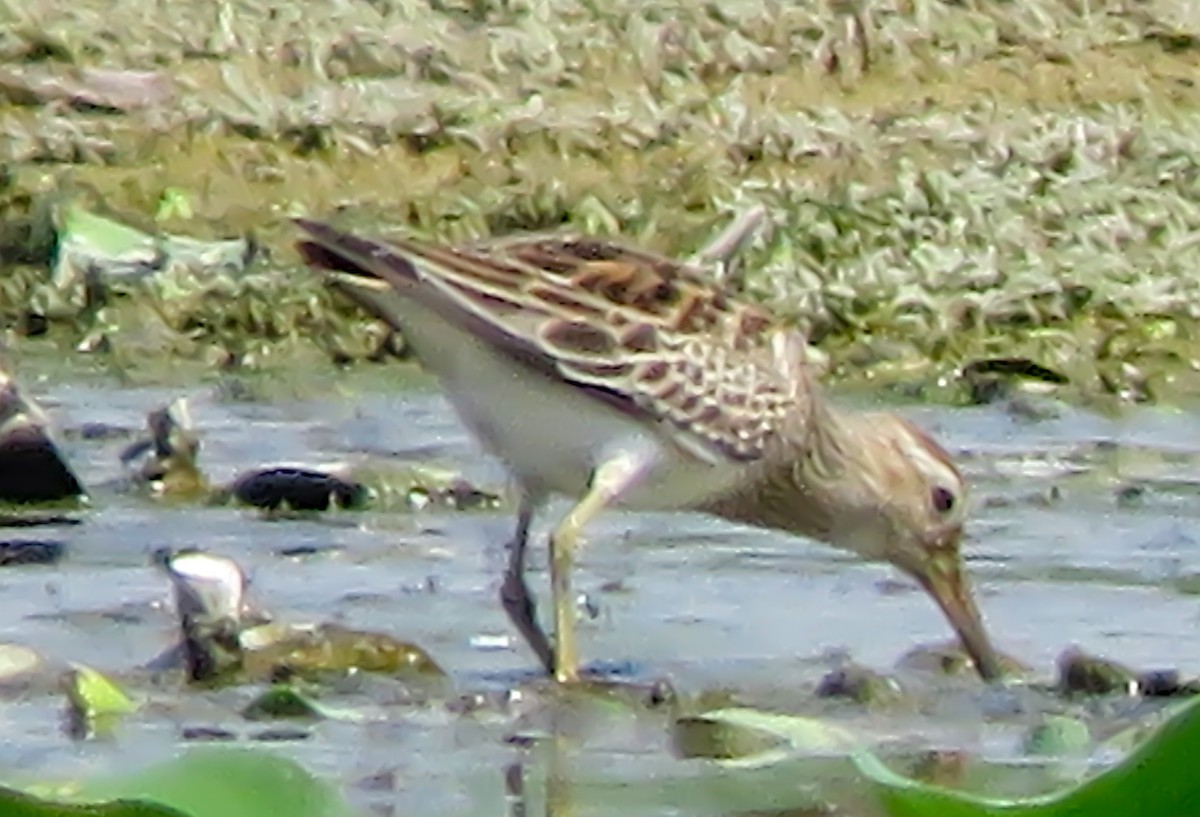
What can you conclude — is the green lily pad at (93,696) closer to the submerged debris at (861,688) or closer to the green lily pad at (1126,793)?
the submerged debris at (861,688)

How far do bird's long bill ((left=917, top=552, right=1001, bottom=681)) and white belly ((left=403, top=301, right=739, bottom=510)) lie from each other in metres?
0.56

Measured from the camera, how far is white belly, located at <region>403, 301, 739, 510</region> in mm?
6770

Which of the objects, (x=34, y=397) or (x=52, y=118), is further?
(x=52, y=118)

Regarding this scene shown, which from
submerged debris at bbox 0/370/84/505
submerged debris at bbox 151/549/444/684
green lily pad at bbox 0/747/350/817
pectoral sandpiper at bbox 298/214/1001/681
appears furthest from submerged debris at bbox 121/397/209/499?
green lily pad at bbox 0/747/350/817

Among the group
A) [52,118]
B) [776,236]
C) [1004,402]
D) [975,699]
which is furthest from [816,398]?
[52,118]

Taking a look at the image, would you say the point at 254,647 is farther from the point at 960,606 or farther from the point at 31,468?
the point at 31,468

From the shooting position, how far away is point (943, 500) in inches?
294

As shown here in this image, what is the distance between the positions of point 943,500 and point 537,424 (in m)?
1.08

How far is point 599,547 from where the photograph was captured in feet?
25.4

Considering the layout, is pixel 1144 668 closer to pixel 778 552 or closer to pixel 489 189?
pixel 778 552

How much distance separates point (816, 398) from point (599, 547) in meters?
0.61

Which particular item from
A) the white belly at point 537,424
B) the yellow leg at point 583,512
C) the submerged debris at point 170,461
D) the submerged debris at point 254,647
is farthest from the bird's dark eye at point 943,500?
the submerged debris at point 170,461

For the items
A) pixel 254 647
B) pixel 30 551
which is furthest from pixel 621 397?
pixel 30 551

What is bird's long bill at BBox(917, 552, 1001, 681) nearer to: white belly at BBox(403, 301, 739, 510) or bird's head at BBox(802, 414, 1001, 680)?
bird's head at BBox(802, 414, 1001, 680)
